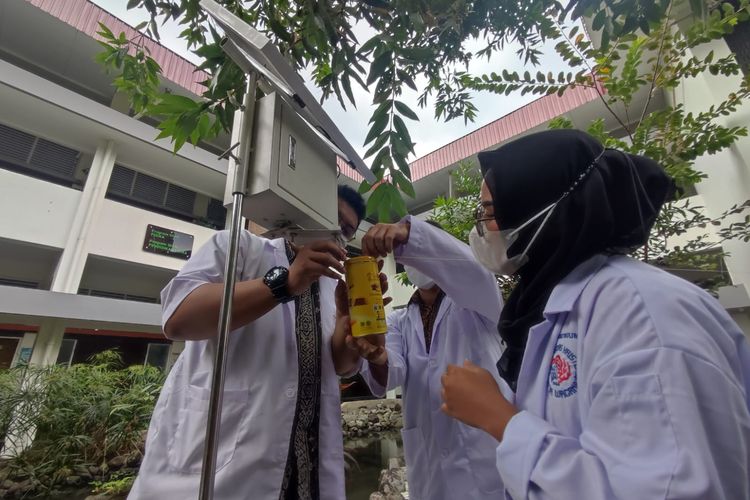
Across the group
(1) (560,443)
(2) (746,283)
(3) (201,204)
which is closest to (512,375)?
(1) (560,443)

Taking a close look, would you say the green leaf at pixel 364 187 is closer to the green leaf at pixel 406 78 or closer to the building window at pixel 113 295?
the green leaf at pixel 406 78

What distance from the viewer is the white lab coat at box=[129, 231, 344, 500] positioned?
0.88m

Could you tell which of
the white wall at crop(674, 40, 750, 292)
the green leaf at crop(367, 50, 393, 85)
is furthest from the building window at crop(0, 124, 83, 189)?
the white wall at crop(674, 40, 750, 292)

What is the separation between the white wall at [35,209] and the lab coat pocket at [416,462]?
702cm

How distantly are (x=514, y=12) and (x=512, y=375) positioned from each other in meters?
1.65

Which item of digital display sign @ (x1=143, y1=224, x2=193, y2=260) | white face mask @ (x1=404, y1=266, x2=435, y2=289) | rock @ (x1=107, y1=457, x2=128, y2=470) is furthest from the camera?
digital display sign @ (x1=143, y1=224, x2=193, y2=260)

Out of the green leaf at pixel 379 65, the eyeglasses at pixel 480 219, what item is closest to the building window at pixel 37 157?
the green leaf at pixel 379 65

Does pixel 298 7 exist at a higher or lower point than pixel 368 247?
higher

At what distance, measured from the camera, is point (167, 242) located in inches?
280

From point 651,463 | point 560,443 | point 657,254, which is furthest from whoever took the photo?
point 657,254

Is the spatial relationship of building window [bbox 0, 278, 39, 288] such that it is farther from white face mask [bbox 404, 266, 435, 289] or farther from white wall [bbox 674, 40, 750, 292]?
white wall [bbox 674, 40, 750, 292]

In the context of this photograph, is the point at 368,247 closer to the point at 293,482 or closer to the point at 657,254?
the point at 293,482

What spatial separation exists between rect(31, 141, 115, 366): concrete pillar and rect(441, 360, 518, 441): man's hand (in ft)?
23.2

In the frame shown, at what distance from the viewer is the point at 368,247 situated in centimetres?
115
